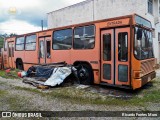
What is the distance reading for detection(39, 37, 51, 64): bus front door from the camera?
11.9 m

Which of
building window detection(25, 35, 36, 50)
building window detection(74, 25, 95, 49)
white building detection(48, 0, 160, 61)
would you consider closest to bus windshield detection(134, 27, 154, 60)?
building window detection(74, 25, 95, 49)

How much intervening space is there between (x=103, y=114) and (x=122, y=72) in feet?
8.91

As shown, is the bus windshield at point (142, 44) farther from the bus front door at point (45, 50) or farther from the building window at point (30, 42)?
the building window at point (30, 42)

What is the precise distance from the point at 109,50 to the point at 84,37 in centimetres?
158

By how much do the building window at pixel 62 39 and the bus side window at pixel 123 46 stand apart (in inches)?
117

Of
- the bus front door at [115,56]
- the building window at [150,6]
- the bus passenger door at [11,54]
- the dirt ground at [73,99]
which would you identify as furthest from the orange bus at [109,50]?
the building window at [150,6]

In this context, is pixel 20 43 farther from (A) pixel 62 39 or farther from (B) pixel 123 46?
(B) pixel 123 46

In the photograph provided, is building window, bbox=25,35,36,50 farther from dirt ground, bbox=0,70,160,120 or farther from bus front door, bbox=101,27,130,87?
bus front door, bbox=101,27,130,87

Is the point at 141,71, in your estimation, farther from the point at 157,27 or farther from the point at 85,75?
the point at 157,27

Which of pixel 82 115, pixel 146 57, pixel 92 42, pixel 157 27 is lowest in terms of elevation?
pixel 82 115

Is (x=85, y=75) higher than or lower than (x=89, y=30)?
lower

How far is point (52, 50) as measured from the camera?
37.7ft

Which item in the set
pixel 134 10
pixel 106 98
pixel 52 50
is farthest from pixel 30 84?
pixel 134 10

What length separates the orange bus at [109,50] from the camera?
7.75 m
